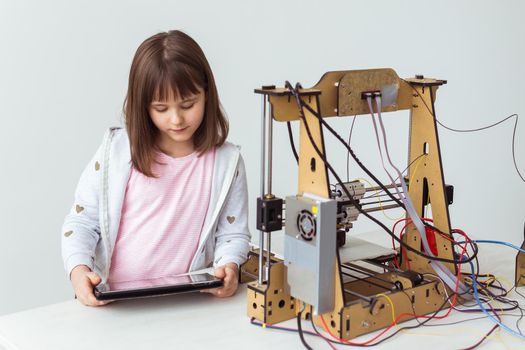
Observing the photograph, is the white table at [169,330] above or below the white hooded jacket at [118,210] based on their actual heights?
below

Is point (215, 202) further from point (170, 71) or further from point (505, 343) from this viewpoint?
point (505, 343)

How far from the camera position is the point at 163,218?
1.91 meters

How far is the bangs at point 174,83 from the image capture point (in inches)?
68.3

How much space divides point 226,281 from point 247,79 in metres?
1.86

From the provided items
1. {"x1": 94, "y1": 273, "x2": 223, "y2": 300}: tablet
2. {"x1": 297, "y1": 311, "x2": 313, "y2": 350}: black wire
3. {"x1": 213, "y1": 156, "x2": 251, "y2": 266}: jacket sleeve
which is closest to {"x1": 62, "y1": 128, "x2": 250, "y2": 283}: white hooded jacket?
{"x1": 213, "y1": 156, "x2": 251, "y2": 266}: jacket sleeve

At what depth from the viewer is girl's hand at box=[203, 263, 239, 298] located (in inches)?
67.7

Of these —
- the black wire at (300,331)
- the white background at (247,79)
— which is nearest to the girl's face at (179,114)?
the black wire at (300,331)

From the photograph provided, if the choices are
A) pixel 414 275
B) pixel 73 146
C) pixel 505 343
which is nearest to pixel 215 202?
pixel 414 275

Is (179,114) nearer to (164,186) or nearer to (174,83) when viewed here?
(174,83)

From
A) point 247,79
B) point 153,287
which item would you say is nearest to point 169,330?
point 153,287

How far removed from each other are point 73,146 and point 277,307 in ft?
5.55

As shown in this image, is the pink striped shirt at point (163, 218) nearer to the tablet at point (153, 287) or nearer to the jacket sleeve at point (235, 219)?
the jacket sleeve at point (235, 219)

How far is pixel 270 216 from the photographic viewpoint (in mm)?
1584

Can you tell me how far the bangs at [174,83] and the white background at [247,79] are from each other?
135cm
